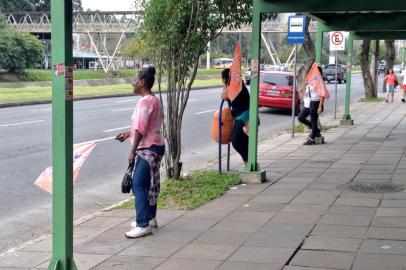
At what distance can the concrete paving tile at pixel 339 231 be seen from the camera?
248 inches

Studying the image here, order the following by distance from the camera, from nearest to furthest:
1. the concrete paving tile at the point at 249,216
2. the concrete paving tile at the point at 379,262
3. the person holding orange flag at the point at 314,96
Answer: the concrete paving tile at the point at 379,262 → the concrete paving tile at the point at 249,216 → the person holding orange flag at the point at 314,96

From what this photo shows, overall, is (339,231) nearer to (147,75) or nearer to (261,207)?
(261,207)

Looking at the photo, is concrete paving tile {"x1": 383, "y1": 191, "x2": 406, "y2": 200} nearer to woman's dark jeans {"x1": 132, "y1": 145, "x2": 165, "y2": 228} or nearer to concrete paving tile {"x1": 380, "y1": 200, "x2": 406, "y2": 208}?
concrete paving tile {"x1": 380, "y1": 200, "x2": 406, "y2": 208}

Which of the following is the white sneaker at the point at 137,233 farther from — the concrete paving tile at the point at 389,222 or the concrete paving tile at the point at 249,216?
the concrete paving tile at the point at 389,222

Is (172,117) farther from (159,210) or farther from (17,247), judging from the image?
(17,247)

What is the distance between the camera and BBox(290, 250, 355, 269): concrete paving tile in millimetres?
5293

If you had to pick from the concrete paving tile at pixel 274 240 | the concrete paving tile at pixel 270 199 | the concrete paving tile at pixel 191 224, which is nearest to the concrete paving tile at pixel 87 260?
the concrete paving tile at pixel 191 224

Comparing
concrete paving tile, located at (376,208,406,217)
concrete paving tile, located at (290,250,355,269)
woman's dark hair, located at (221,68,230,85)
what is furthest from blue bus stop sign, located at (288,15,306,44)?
concrete paving tile, located at (290,250,355,269)

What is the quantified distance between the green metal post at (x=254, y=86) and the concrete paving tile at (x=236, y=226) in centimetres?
272

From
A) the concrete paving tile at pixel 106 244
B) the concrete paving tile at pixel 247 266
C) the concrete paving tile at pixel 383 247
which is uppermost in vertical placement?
the concrete paving tile at pixel 383 247

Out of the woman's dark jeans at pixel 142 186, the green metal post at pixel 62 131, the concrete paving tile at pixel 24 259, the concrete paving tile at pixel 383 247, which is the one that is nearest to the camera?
the green metal post at pixel 62 131

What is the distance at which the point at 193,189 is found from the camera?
28.4ft

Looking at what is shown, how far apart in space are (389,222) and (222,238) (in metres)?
1.98

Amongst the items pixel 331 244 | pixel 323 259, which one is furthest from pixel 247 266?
pixel 331 244
